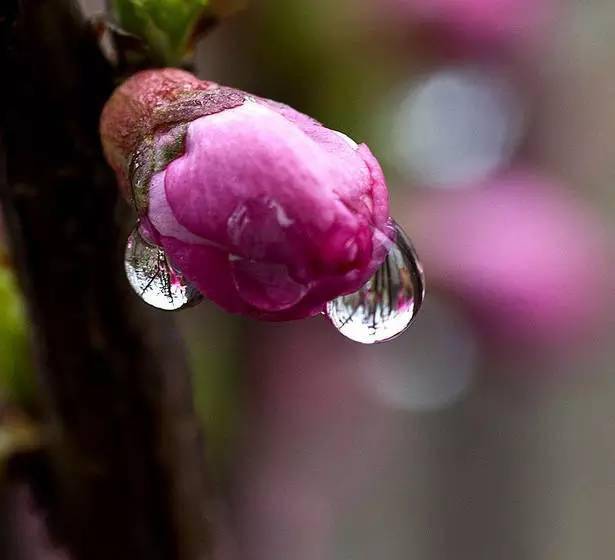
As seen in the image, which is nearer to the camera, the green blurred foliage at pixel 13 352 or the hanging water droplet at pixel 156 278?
the hanging water droplet at pixel 156 278

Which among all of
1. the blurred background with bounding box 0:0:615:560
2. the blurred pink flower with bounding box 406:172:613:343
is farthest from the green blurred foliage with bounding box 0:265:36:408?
the blurred pink flower with bounding box 406:172:613:343

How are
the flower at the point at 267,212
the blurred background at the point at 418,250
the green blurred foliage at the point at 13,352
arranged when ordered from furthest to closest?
the blurred background at the point at 418,250 → the green blurred foliage at the point at 13,352 → the flower at the point at 267,212

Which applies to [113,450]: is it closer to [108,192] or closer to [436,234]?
[108,192]

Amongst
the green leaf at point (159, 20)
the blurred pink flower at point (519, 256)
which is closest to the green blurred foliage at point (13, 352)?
the green leaf at point (159, 20)

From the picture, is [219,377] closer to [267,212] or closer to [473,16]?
[473,16]

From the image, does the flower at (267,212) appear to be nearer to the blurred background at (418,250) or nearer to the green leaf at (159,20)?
the green leaf at (159,20)

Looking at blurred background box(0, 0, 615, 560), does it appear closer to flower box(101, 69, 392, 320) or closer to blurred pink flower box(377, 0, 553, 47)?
blurred pink flower box(377, 0, 553, 47)
